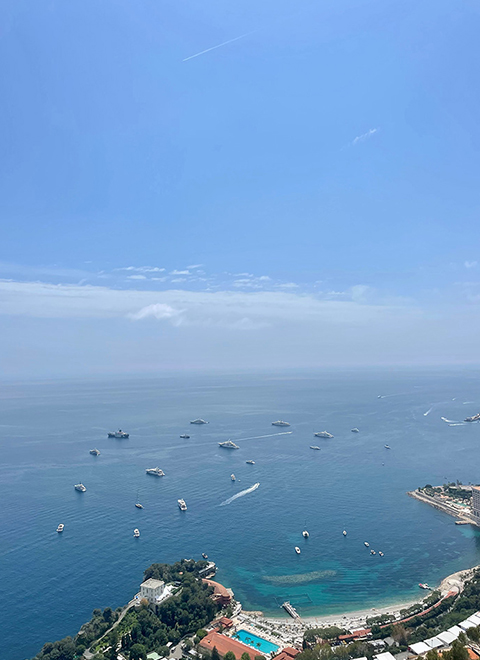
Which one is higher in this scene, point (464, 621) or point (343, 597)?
point (464, 621)

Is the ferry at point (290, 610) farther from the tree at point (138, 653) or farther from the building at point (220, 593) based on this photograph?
the tree at point (138, 653)

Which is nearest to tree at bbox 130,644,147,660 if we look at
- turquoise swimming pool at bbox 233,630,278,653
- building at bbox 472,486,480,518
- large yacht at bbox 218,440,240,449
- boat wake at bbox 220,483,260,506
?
turquoise swimming pool at bbox 233,630,278,653

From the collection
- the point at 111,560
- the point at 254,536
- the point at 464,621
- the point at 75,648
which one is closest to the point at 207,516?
the point at 254,536

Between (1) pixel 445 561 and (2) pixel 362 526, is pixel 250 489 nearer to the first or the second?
(2) pixel 362 526

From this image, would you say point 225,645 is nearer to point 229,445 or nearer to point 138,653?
point 138,653

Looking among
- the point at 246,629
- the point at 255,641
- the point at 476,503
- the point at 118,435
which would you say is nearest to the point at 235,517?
the point at 246,629

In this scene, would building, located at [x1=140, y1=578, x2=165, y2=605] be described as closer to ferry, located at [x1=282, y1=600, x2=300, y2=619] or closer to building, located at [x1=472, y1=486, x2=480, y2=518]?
ferry, located at [x1=282, y1=600, x2=300, y2=619]

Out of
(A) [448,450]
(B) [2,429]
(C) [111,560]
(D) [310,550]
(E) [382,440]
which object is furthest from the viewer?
(B) [2,429]

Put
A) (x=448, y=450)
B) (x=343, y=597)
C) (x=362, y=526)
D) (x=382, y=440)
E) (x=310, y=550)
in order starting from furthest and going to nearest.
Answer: (x=382, y=440) < (x=448, y=450) < (x=362, y=526) < (x=310, y=550) < (x=343, y=597)
